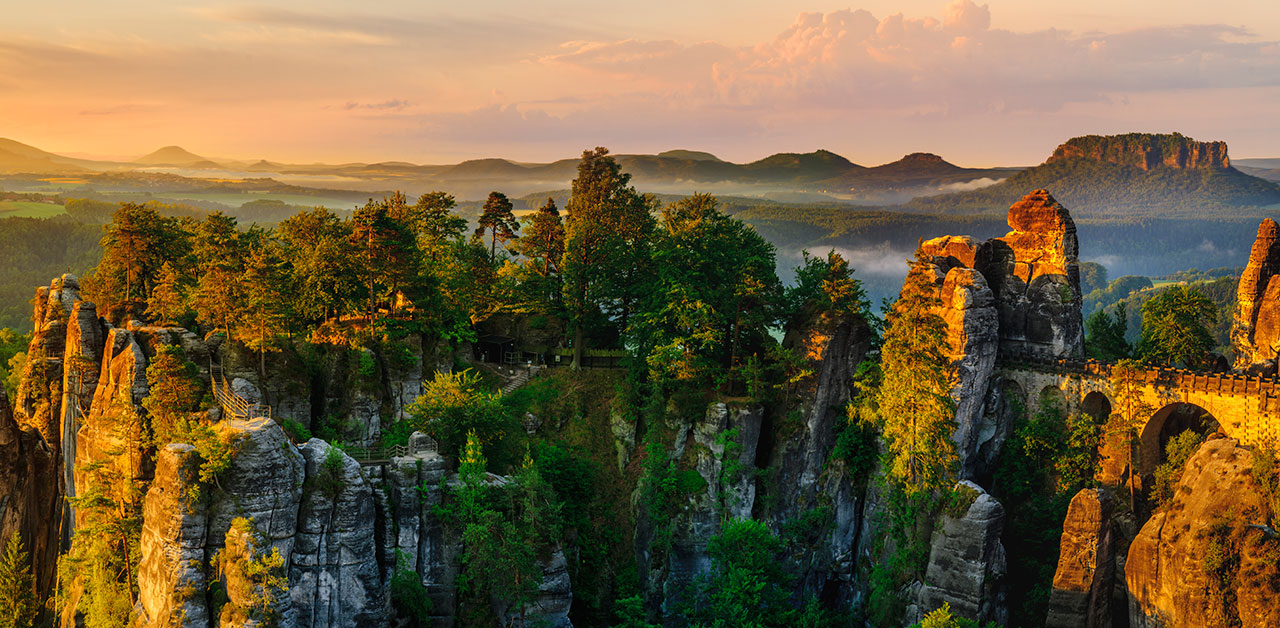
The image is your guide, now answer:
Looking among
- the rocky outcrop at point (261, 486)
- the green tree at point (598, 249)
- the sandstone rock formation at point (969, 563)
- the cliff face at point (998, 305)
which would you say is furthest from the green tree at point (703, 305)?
the rocky outcrop at point (261, 486)

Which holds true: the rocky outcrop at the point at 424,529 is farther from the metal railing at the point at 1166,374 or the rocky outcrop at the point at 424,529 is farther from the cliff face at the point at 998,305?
the metal railing at the point at 1166,374

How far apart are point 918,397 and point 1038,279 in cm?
1308

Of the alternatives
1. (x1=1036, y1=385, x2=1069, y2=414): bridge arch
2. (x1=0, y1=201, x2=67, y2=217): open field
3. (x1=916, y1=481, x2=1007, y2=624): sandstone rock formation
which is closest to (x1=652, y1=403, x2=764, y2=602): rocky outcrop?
(x1=916, y1=481, x2=1007, y2=624): sandstone rock formation

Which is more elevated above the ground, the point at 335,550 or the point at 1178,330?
the point at 1178,330

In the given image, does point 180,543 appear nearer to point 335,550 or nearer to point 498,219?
point 335,550

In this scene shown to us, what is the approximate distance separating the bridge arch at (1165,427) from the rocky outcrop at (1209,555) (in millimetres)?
4541

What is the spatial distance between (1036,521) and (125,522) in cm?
4170

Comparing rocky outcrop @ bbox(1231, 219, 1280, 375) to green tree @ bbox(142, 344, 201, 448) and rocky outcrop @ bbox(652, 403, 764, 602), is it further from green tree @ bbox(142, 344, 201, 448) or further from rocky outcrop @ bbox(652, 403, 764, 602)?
green tree @ bbox(142, 344, 201, 448)

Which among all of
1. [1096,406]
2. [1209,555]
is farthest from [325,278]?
[1209,555]

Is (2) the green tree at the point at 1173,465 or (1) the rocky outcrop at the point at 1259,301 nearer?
(2) the green tree at the point at 1173,465

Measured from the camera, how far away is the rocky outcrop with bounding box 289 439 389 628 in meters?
31.1

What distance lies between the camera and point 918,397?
44.7 metres

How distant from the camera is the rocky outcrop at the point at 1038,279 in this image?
50625 millimetres

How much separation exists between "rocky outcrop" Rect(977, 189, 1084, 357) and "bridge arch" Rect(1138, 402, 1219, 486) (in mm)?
6060
